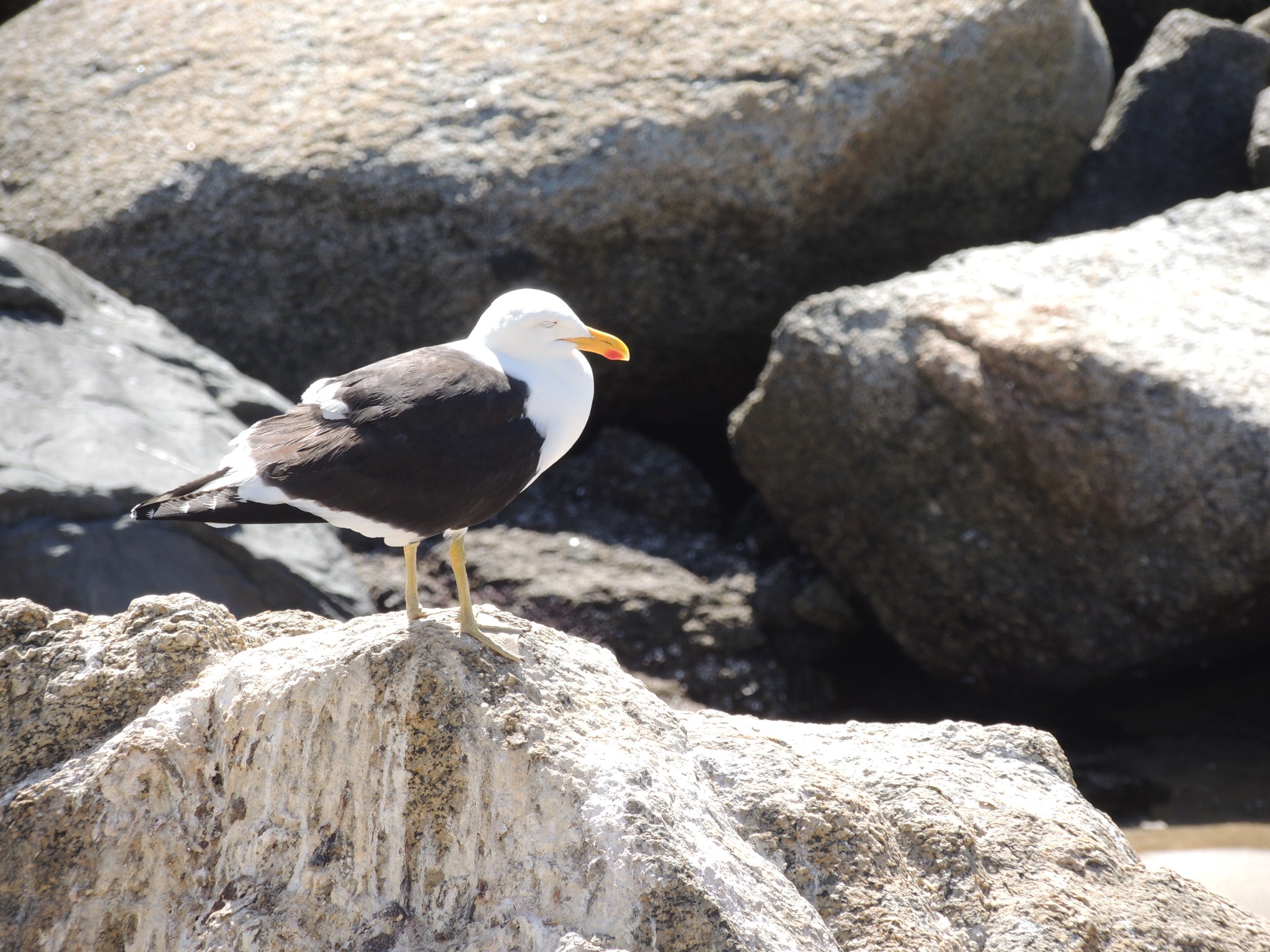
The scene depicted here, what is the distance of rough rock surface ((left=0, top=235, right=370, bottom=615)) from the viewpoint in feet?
14.0

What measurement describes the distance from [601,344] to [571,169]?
3129 millimetres

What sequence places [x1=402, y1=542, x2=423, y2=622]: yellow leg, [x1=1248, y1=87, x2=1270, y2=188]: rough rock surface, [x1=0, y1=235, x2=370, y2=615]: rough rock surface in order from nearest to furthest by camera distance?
[x1=402, y1=542, x2=423, y2=622]: yellow leg
[x1=0, y1=235, x2=370, y2=615]: rough rock surface
[x1=1248, y1=87, x2=1270, y2=188]: rough rock surface

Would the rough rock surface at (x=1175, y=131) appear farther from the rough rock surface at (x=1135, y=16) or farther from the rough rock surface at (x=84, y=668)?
the rough rock surface at (x=84, y=668)

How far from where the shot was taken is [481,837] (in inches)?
87.4

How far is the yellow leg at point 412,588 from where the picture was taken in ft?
8.78

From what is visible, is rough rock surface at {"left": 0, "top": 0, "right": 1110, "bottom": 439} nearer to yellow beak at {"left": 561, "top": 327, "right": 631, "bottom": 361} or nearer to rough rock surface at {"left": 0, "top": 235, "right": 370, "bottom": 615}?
rough rock surface at {"left": 0, "top": 235, "right": 370, "bottom": 615}

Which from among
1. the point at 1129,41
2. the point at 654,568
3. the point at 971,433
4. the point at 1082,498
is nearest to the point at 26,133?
the point at 654,568

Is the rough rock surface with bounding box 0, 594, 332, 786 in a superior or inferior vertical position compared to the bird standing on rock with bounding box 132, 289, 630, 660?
inferior

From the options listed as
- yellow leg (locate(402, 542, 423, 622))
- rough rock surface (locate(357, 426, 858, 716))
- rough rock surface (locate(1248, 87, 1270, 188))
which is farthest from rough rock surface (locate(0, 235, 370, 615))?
rough rock surface (locate(1248, 87, 1270, 188))

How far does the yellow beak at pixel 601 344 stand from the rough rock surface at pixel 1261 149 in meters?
4.64

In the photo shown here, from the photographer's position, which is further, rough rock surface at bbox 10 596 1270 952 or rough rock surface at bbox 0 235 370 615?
rough rock surface at bbox 0 235 370 615

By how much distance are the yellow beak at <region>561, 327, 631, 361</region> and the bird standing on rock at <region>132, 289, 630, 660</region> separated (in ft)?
0.13

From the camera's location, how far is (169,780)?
235 cm

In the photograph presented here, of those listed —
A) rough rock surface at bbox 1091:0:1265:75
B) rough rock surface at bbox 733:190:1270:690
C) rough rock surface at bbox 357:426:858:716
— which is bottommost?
rough rock surface at bbox 357:426:858:716
